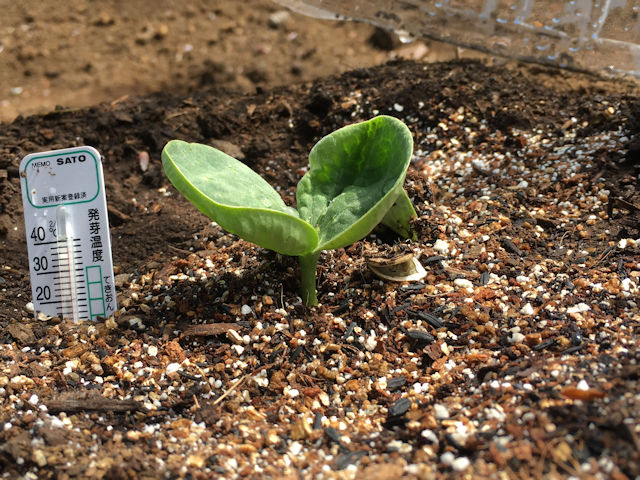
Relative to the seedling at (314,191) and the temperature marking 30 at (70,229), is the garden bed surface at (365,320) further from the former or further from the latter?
the seedling at (314,191)

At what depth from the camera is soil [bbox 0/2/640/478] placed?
1.22 meters

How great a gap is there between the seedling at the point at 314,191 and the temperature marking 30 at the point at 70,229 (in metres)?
0.36

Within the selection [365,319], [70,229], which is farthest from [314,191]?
[70,229]

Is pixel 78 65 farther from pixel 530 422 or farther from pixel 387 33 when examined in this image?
pixel 530 422

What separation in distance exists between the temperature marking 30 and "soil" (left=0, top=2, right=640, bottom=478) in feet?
0.28

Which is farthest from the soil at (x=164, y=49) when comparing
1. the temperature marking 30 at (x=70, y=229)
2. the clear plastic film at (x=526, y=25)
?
the temperature marking 30 at (x=70, y=229)

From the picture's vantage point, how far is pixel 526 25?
283 centimetres

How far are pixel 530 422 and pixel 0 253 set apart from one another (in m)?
1.87

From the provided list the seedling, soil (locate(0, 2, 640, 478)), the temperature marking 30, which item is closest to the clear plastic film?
soil (locate(0, 2, 640, 478))

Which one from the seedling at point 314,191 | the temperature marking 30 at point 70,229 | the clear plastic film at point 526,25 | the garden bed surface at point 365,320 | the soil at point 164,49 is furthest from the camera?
the soil at point 164,49

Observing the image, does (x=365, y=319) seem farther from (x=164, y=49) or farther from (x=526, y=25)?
(x=164, y=49)

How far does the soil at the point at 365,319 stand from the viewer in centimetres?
122

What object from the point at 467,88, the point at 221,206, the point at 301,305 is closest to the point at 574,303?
the point at 301,305

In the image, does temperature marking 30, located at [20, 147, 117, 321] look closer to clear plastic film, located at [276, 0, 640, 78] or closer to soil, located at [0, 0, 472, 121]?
soil, located at [0, 0, 472, 121]
